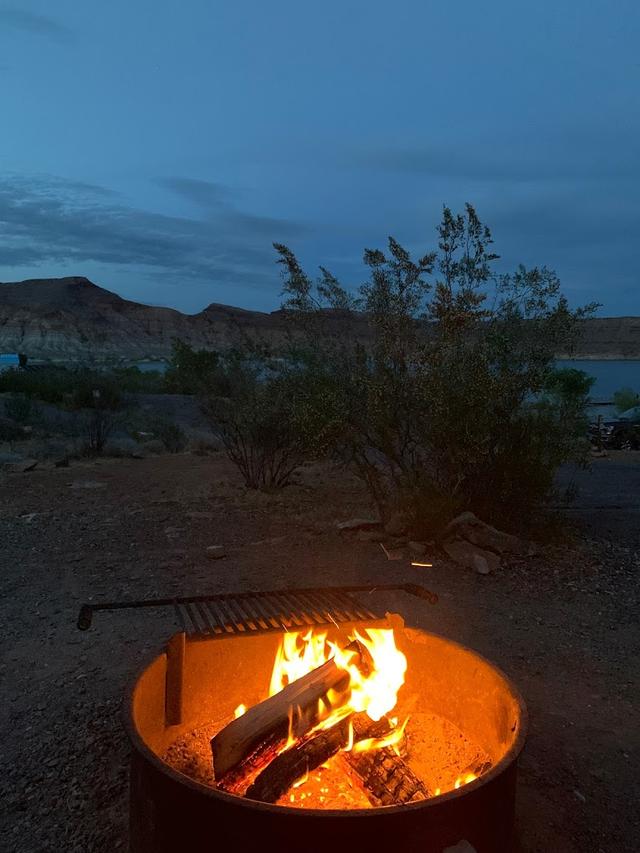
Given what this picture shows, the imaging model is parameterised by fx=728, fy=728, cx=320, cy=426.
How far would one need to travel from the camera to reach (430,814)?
189cm

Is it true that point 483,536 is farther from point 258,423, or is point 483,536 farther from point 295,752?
point 295,752

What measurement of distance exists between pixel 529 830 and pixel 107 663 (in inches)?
95.1

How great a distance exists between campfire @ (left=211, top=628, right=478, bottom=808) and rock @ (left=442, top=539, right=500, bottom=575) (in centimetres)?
301

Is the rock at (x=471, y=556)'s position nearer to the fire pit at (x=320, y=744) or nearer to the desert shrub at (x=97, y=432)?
the fire pit at (x=320, y=744)

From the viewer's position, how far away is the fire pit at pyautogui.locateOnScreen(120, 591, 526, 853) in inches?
73.9

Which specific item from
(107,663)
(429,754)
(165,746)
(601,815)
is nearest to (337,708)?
(429,754)

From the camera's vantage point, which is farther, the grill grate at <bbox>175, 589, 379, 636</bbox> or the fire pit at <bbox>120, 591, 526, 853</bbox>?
the grill grate at <bbox>175, 589, 379, 636</bbox>

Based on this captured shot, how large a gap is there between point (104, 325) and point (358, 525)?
82559 mm

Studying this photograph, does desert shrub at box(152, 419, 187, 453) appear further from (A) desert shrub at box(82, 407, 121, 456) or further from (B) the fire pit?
(B) the fire pit

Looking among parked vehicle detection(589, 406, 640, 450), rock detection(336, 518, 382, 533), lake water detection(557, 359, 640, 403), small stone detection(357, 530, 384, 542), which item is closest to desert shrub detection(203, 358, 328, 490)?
rock detection(336, 518, 382, 533)

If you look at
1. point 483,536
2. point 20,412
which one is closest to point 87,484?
point 483,536

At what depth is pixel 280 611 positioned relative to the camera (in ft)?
10.3

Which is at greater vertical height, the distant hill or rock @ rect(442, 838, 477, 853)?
the distant hill

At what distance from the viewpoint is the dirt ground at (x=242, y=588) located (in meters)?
2.81
